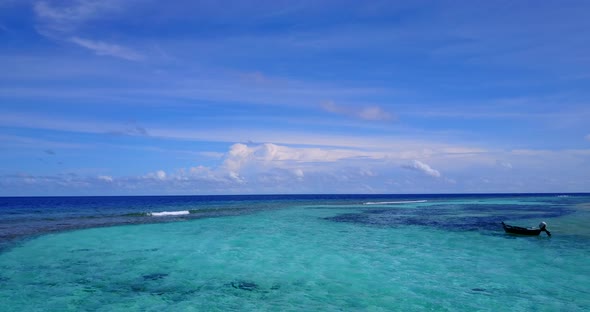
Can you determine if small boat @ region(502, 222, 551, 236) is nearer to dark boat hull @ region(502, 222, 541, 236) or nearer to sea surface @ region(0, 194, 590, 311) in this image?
dark boat hull @ region(502, 222, 541, 236)

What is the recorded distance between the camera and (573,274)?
57.2ft

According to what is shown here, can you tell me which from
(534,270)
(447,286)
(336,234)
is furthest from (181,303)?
(336,234)

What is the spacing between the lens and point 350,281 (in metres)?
16.5

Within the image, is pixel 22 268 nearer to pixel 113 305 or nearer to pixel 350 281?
pixel 113 305

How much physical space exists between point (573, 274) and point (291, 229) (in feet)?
71.8

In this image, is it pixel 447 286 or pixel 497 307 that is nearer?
pixel 497 307

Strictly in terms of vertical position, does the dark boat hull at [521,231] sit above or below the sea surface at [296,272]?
above

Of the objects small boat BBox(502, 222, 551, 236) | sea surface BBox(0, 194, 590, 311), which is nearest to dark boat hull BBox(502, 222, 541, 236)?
small boat BBox(502, 222, 551, 236)

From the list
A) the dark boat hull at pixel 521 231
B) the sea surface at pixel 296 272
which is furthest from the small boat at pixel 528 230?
the sea surface at pixel 296 272

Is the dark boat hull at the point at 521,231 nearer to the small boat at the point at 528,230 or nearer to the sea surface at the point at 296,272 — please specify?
the small boat at the point at 528,230

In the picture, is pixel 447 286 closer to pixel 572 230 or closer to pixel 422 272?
pixel 422 272

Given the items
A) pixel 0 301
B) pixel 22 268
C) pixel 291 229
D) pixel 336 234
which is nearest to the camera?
pixel 0 301

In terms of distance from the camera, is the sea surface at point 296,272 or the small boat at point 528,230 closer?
the sea surface at point 296,272

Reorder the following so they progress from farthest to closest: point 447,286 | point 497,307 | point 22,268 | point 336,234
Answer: point 336,234 < point 22,268 < point 447,286 < point 497,307
